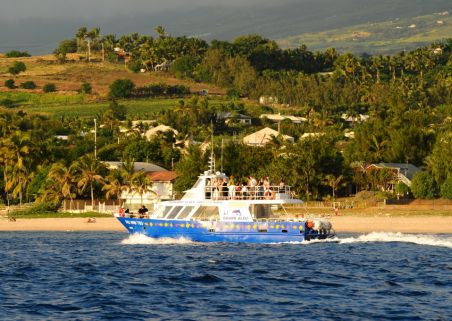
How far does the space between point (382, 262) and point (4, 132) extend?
6710 centimetres

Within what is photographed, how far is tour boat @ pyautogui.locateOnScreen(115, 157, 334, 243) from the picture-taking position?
2448 inches

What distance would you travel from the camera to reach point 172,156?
129000 millimetres

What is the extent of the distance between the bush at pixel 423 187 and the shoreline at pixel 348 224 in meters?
15.0

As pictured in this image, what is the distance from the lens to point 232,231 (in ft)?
207

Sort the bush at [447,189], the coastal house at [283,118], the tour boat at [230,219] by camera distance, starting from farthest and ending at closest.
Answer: the coastal house at [283,118] → the bush at [447,189] → the tour boat at [230,219]

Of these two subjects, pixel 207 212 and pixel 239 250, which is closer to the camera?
pixel 239 250

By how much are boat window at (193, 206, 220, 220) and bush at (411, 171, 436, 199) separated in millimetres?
41266

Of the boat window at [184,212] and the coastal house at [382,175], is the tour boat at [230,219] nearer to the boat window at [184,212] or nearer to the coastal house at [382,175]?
the boat window at [184,212]

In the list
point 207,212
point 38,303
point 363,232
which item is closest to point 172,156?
point 363,232

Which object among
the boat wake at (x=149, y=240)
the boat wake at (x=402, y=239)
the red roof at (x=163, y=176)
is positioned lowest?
the boat wake at (x=402, y=239)

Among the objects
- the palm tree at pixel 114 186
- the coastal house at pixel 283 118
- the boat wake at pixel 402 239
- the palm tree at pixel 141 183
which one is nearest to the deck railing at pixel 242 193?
the boat wake at pixel 402 239

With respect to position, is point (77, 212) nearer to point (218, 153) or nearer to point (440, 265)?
point (218, 153)

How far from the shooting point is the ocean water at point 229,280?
37.8 metres

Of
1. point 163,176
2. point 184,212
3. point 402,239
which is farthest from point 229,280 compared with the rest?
point 163,176
